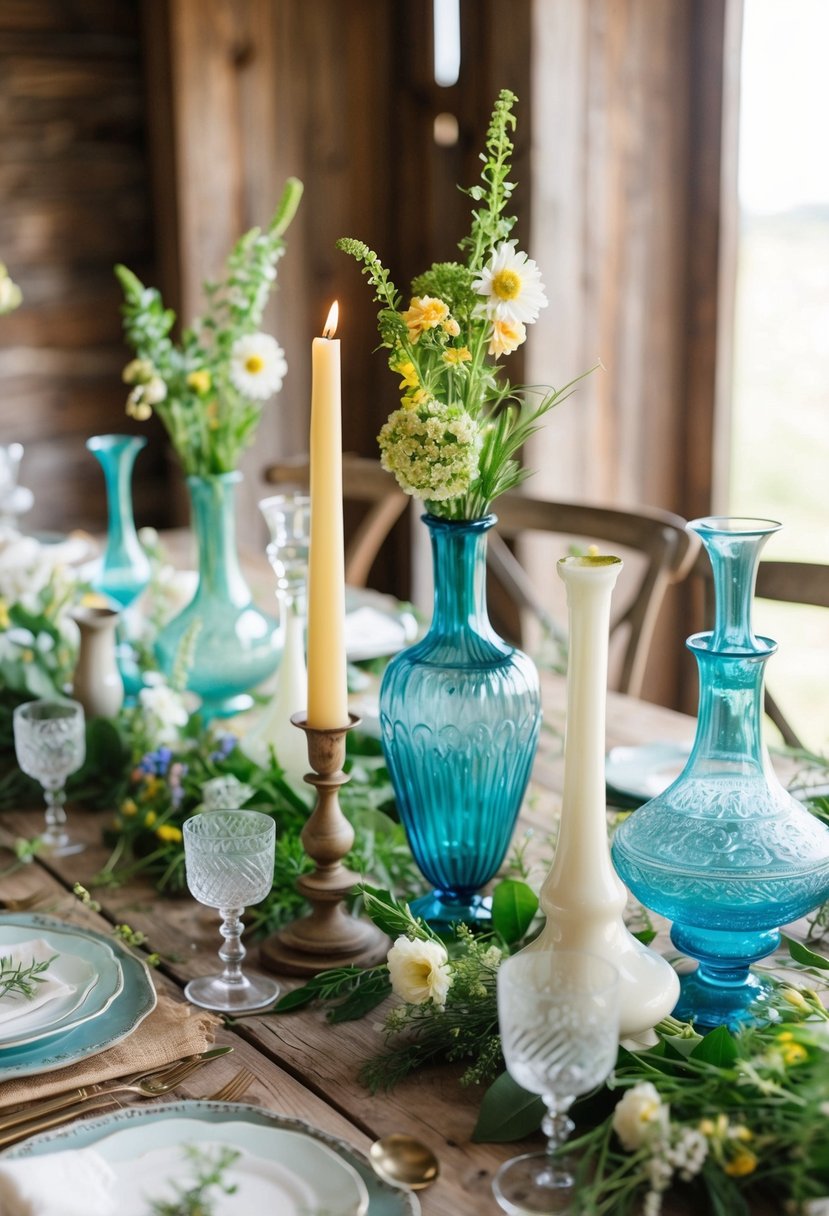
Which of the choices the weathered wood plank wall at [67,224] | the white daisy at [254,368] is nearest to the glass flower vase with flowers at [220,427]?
the white daisy at [254,368]

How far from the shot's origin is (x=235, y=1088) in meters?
0.94

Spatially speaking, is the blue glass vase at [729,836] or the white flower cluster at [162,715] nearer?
the blue glass vase at [729,836]

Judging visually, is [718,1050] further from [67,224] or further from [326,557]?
[67,224]

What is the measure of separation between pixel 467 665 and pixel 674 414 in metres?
2.13

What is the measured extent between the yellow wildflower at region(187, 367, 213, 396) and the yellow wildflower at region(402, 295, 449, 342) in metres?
0.58

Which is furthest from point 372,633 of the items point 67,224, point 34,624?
point 67,224

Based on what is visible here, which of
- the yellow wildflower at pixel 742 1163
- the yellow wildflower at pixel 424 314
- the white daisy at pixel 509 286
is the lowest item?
the yellow wildflower at pixel 742 1163

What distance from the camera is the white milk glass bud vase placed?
91 cm

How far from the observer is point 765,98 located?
284 cm

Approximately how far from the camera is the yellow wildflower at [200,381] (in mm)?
1562

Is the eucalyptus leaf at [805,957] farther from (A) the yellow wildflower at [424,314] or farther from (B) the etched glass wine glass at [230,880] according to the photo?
(A) the yellow wildflower at [424,314]

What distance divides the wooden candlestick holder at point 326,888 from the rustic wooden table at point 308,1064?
1.1 inches

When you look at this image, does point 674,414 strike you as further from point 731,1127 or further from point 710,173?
point 731,1127

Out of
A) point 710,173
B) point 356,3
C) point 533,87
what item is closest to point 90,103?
point 356,3
